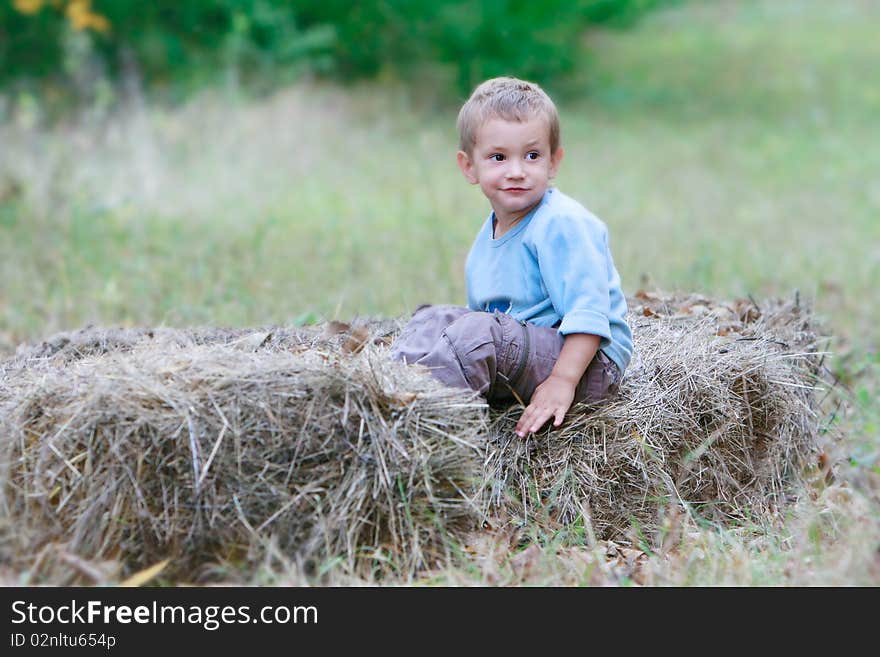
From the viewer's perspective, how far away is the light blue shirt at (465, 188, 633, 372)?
3.76 metres

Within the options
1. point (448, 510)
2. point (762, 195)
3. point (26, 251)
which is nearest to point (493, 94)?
point (448, 510)

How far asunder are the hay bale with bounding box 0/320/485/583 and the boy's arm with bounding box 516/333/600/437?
1.42ft

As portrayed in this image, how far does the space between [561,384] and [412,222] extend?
612 cm

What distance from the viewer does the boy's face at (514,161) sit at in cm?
384

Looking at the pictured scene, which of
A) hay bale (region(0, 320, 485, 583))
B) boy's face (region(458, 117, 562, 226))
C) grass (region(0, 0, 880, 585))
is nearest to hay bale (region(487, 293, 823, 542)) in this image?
grass (region(0, 0, 880, 585))

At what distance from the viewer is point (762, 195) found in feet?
41.4

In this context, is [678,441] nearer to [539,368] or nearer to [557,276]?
[539,368]

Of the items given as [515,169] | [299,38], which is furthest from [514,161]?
[299,38]

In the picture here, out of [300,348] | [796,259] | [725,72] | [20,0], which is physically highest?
[725,72]

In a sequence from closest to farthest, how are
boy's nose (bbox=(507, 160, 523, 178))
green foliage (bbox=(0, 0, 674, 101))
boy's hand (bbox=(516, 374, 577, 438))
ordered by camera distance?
boy's hand (bbox=(516, 374, 577, 438))
boy's nose (bbox=(507, 160, 523, 178))
green foliage (bbox=(0, 0, 674, 101))

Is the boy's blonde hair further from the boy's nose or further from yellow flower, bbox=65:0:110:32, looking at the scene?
yellow flower, bbox=65:0:110:32

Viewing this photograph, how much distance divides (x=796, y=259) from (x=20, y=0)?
12.2 metres

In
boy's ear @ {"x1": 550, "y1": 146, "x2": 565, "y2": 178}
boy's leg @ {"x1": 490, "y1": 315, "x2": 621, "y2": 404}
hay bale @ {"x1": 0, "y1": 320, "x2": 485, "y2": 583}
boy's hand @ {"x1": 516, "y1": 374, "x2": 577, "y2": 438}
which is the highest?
boy's ear @ {"x1": 550, "y1": 146, "x2": 565, "y2": 178}
